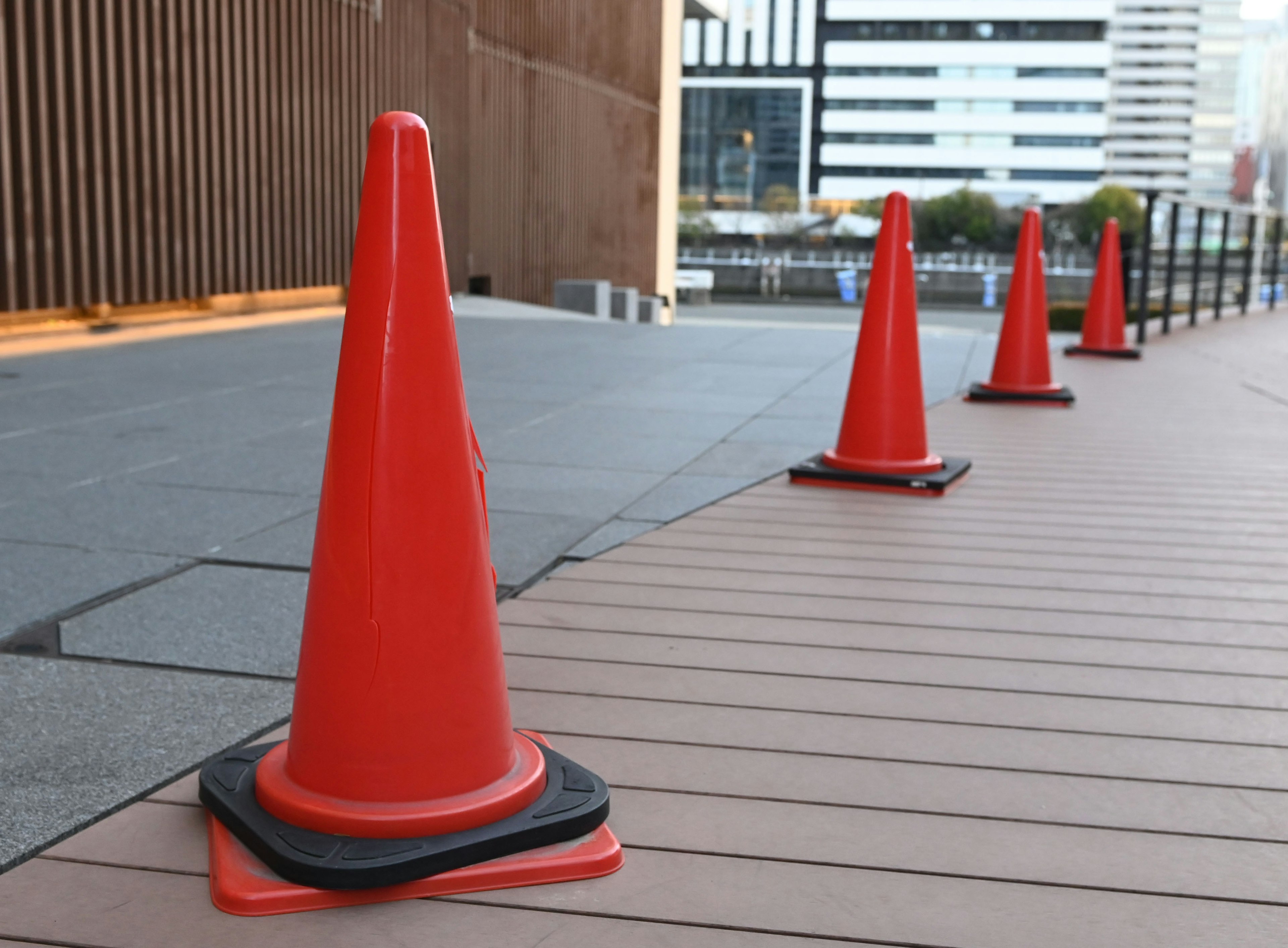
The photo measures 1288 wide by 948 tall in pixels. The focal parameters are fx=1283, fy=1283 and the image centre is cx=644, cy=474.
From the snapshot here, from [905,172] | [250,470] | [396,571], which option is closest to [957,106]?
[905,172]

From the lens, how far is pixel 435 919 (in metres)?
1.50

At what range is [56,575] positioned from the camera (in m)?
3.03

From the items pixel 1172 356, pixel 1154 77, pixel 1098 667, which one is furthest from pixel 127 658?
pixel 1154 77

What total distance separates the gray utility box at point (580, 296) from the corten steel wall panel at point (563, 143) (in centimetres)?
22

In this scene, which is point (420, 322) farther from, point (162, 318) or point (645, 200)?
point (645, 200)

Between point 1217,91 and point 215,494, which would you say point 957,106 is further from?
point 215,494

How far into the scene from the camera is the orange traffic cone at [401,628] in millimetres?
1624

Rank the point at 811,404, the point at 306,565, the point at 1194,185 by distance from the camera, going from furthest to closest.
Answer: the point at 1194,185, the point at 811,404, the point at 306,565

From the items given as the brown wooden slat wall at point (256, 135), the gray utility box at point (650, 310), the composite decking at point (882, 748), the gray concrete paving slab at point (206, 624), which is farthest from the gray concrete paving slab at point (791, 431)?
the gray utility box at point (650, 310)

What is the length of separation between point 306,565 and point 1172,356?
8666 millimetres

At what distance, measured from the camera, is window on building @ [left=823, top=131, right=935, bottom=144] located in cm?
10825

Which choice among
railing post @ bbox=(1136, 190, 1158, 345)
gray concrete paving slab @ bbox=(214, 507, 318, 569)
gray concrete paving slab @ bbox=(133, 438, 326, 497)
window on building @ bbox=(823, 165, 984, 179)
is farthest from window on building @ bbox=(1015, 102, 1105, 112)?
gray concrete paving slab @ bbox=(214, 507, 318, 569)

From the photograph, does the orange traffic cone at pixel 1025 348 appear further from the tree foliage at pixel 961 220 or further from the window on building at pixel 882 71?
the window on building at pixel 882 71

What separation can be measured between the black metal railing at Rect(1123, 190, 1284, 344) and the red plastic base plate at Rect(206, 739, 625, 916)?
A: 1017 centimetres
